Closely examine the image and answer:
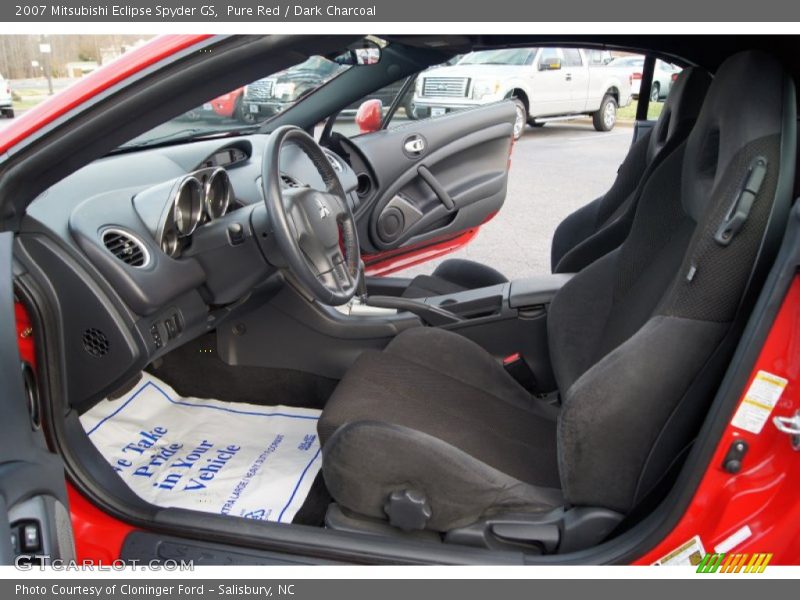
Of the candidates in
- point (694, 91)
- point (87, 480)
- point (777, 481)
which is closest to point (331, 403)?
point (87, 480)

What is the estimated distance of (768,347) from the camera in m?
1.23

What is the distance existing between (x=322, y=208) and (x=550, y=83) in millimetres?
8080

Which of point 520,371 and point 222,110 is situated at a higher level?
point 222,110

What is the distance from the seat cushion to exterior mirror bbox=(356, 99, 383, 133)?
1.43m

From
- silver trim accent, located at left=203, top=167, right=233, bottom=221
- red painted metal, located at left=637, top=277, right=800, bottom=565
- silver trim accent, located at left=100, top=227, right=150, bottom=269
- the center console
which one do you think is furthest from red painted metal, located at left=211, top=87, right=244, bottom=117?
red painted metal, located at left=637, top=277, right=800, bottom=565

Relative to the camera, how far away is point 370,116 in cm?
328

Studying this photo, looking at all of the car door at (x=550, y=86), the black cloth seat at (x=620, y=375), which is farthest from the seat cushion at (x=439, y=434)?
the car door at (x=550, y=86)

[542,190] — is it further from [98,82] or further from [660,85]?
[98,82]

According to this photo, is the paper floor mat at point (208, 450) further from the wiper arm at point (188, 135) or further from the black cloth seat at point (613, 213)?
the black cloth seat at point (613, 213)

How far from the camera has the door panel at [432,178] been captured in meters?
3.25

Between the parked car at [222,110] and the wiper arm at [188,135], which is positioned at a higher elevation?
the parked car at [222,110]

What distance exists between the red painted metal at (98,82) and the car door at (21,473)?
215 mm

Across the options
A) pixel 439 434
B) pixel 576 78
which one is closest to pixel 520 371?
pixel 439 434

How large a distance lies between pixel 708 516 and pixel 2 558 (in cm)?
122
